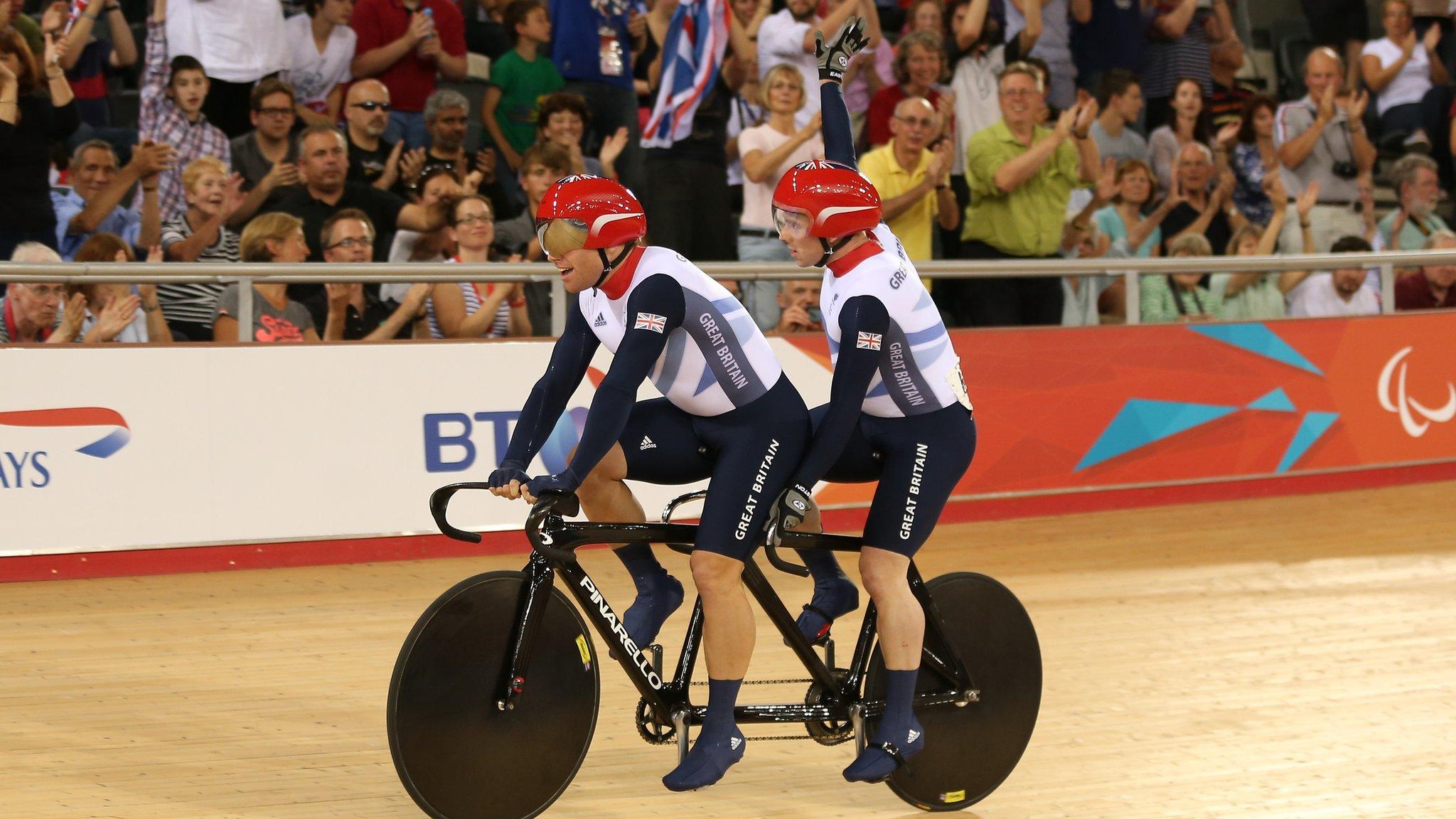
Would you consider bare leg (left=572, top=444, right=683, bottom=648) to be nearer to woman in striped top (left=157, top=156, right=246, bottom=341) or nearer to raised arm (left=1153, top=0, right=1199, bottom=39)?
woman in striped top (left=157, top=156, right=246, bottom=341)

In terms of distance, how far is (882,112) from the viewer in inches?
384

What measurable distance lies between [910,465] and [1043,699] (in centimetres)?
164

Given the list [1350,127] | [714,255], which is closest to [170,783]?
[714,255]

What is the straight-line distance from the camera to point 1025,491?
901 centimetres

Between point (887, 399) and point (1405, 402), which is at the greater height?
point (887, 399)

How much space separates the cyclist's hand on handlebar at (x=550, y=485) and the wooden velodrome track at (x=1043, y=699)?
105 centimetres

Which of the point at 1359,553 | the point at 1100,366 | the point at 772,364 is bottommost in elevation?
the point at 1359,553

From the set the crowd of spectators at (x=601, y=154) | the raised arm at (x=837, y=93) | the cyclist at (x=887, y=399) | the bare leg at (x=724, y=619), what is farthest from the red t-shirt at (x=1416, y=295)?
the bare leg at (x=724, y=619)

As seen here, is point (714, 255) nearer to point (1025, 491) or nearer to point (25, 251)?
point (1025, 491)

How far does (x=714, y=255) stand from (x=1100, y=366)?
210 centimetres

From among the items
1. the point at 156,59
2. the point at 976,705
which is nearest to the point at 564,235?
the point at 976,705

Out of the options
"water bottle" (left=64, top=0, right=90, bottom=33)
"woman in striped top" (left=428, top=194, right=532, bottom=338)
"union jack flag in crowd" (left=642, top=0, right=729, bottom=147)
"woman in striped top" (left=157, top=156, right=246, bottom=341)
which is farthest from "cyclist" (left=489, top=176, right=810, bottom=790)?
"water bottle" (left=64, top=0, right=90, bottom=33)

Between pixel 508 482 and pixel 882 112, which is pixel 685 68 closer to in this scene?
pixel 882 112

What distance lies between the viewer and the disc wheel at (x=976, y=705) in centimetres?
468
